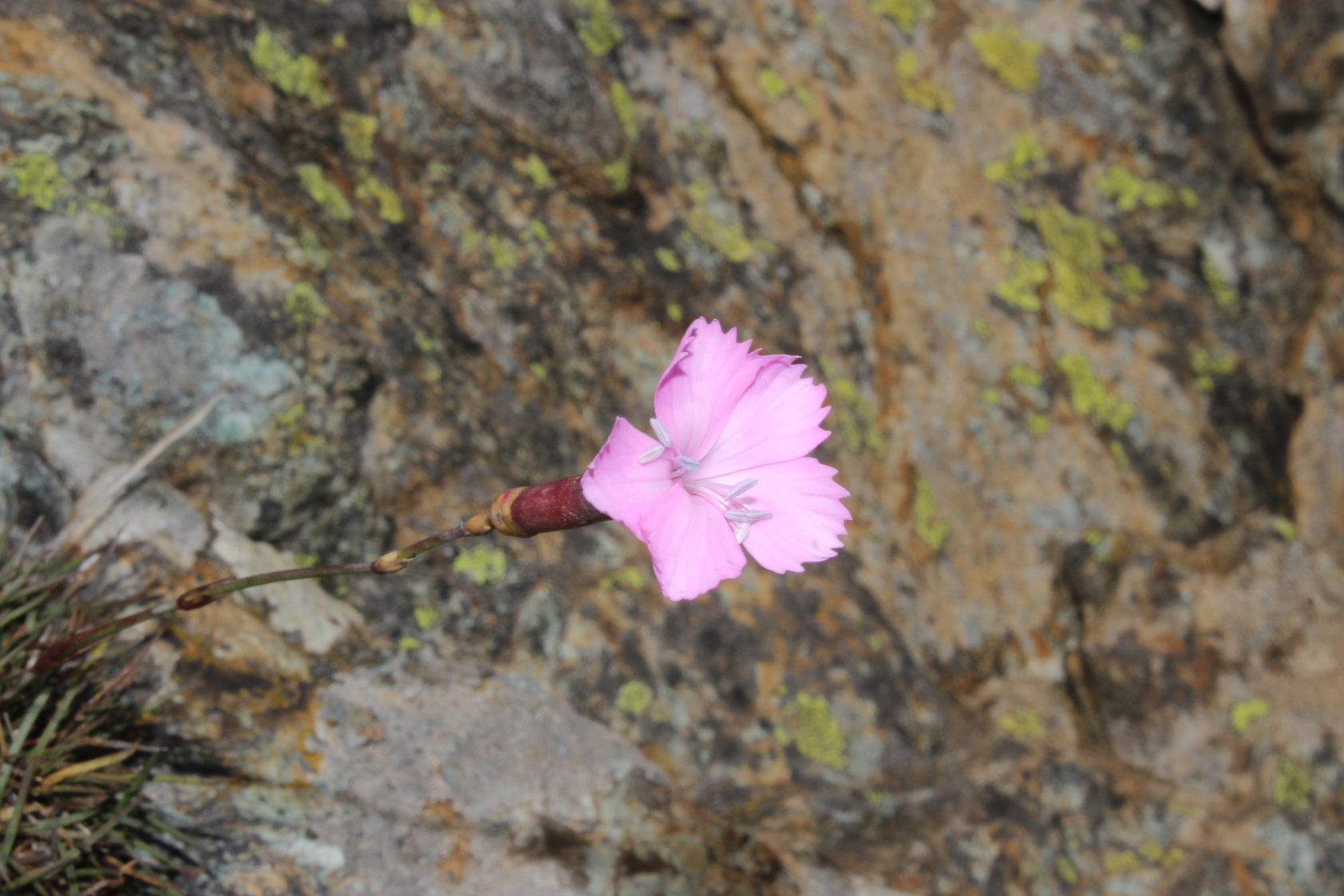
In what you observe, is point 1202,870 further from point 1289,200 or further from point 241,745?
point 241,745

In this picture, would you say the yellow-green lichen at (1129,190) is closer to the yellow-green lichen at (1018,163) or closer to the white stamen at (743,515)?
the yellow-green lichen at (1018,163)

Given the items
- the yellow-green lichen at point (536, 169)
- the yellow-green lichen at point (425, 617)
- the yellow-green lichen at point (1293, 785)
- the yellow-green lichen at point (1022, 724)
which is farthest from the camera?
the yellow-green lichen at point (1022, 724)

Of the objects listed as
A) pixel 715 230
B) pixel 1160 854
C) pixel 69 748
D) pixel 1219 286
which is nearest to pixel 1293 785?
pixel 1160 854

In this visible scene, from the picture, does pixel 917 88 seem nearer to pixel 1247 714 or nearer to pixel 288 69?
pixel 288 69

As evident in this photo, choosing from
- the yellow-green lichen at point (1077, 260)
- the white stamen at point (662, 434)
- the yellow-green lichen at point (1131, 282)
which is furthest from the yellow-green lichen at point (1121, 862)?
the white stamen at point (662, 434)

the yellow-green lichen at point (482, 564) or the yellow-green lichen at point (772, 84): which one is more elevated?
the yellow-green lichen at point (772, 84)

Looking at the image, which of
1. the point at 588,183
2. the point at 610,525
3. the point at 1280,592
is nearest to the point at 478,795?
the point at 610,525

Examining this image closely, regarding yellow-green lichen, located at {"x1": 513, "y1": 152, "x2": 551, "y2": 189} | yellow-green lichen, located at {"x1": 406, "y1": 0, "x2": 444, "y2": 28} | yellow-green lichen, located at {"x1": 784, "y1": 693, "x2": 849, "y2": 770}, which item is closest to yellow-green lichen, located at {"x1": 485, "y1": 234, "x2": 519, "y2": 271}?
yellow-green lichen, located at {"x1": 513, "y1": 152, "x2": 551, "y2": 189}
